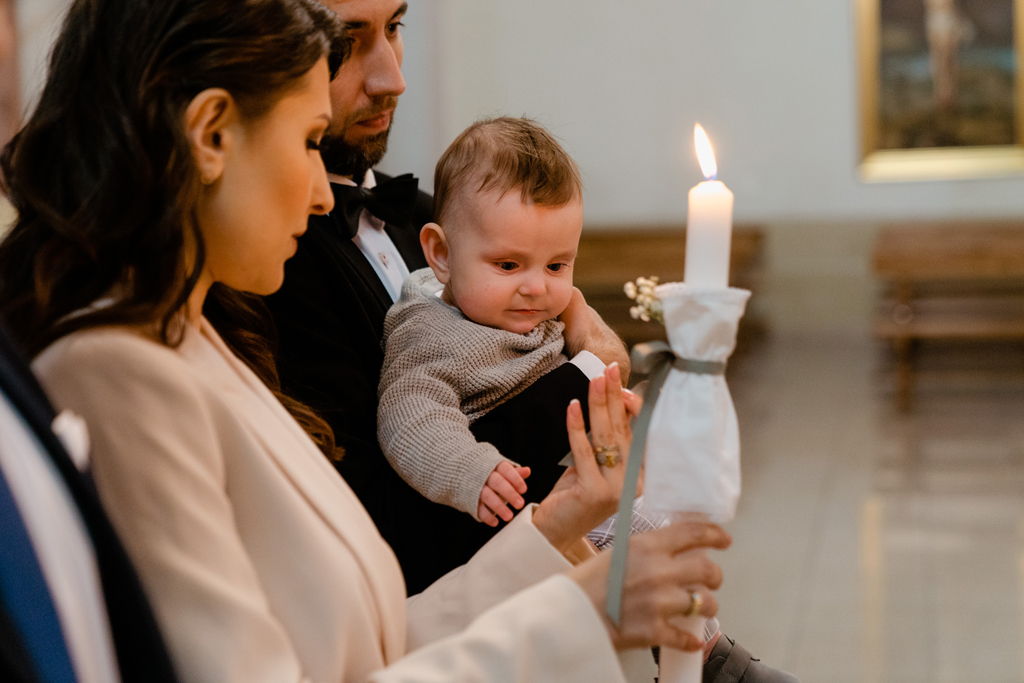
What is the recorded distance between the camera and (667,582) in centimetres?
130

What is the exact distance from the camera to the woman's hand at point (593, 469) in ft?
5.07

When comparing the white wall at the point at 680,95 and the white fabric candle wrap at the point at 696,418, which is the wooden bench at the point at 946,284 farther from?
the white fabric candle wrap at the point at 696,418

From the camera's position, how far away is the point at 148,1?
1.29 m

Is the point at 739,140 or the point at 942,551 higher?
the point at 739,140

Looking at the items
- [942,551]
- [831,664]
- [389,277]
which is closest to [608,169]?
[942,551]

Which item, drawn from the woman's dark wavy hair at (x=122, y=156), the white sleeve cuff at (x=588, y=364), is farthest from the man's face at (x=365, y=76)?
the woman's dark wavy hair at (x=122, y=156)

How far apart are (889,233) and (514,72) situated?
360cm

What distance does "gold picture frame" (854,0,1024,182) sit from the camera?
10297mm

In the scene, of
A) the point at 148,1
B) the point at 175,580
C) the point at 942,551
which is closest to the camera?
the point at 175,580

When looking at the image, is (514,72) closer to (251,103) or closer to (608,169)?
(608,169)

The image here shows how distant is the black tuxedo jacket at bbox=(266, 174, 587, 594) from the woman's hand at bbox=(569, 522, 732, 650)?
67 cm

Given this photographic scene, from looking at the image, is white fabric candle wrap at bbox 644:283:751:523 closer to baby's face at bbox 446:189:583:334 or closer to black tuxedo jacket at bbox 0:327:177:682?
black tuxedo jacket at bbox 0:327:177:682

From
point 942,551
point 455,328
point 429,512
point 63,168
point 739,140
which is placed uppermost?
point 63,168

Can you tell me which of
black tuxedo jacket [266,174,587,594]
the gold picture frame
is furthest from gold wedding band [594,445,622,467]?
the gold picture frame
